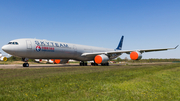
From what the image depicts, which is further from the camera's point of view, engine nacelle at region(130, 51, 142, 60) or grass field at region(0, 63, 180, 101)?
engine nacelle at region(130, 51, 142, 60)

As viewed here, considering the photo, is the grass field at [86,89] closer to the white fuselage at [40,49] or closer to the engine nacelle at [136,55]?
the white fuselage at [40,49]

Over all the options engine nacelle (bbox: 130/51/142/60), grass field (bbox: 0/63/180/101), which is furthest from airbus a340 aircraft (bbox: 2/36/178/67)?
grass field (bbox: 0/63/180/101)

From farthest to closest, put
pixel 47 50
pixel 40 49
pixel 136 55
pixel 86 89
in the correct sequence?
pixel 136 55
pixel 47 50
pixel 40 49
pixel 86 89

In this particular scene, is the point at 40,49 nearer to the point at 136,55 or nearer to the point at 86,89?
the point at 136,55

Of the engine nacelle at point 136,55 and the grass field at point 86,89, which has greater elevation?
the engine nacelle at point 136,55

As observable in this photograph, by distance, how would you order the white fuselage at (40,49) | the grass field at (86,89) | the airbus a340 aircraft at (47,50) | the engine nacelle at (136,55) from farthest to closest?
the engine nacelle at (136,55) → the airbus a340 aircraft at (47,50) → the white fuselage at (40,49) → the grass field at (86,89)

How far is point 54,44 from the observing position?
26.4 m

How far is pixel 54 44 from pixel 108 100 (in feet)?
73.6

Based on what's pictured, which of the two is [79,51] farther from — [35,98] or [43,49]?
[35,98]

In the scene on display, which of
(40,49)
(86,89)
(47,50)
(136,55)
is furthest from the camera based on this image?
(136,55)

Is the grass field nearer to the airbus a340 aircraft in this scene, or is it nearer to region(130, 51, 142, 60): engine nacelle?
the airbus a340 aircraft

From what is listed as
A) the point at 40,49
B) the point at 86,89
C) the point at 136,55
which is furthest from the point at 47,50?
the point at 86,89

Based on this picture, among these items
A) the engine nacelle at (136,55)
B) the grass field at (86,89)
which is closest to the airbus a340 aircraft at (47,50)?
the engine nacelle at (136,55)

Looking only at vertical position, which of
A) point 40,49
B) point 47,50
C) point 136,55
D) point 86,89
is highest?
point 40,49
